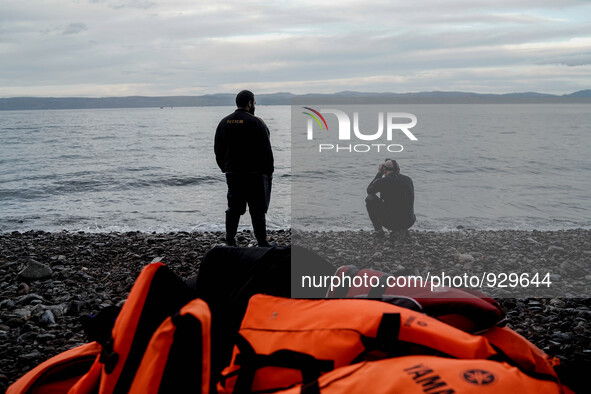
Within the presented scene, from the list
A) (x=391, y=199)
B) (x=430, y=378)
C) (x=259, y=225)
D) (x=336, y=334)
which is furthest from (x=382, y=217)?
(x=430, y=378)

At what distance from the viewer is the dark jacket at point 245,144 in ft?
24.7

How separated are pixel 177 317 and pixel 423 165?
866 inches

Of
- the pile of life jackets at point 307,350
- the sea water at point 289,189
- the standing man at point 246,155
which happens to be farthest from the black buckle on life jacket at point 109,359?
the sea water at point 289,189

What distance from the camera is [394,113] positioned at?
6.73 metres

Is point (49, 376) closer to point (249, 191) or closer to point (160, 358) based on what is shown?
point (160, 358)

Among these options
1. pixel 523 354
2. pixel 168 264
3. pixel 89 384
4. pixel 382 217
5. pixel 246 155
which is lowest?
pixel 168 264

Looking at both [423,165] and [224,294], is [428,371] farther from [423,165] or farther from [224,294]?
[423,165]

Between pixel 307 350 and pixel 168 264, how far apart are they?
5744mm

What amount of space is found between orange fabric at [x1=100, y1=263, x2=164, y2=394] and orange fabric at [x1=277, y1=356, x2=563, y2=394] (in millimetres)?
904

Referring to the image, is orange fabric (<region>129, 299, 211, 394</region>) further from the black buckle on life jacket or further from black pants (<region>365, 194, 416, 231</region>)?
black pants (<region>365, 194, 416, 231</region>)

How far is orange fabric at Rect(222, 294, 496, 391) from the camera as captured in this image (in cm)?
247

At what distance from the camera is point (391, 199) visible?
9477 mm

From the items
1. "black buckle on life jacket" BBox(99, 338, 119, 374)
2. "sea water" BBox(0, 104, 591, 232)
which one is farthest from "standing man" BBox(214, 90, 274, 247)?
"black buckle on life jacket" BBox(99, 338, 119, 374)

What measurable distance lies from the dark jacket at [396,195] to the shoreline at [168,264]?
0.47 meters
